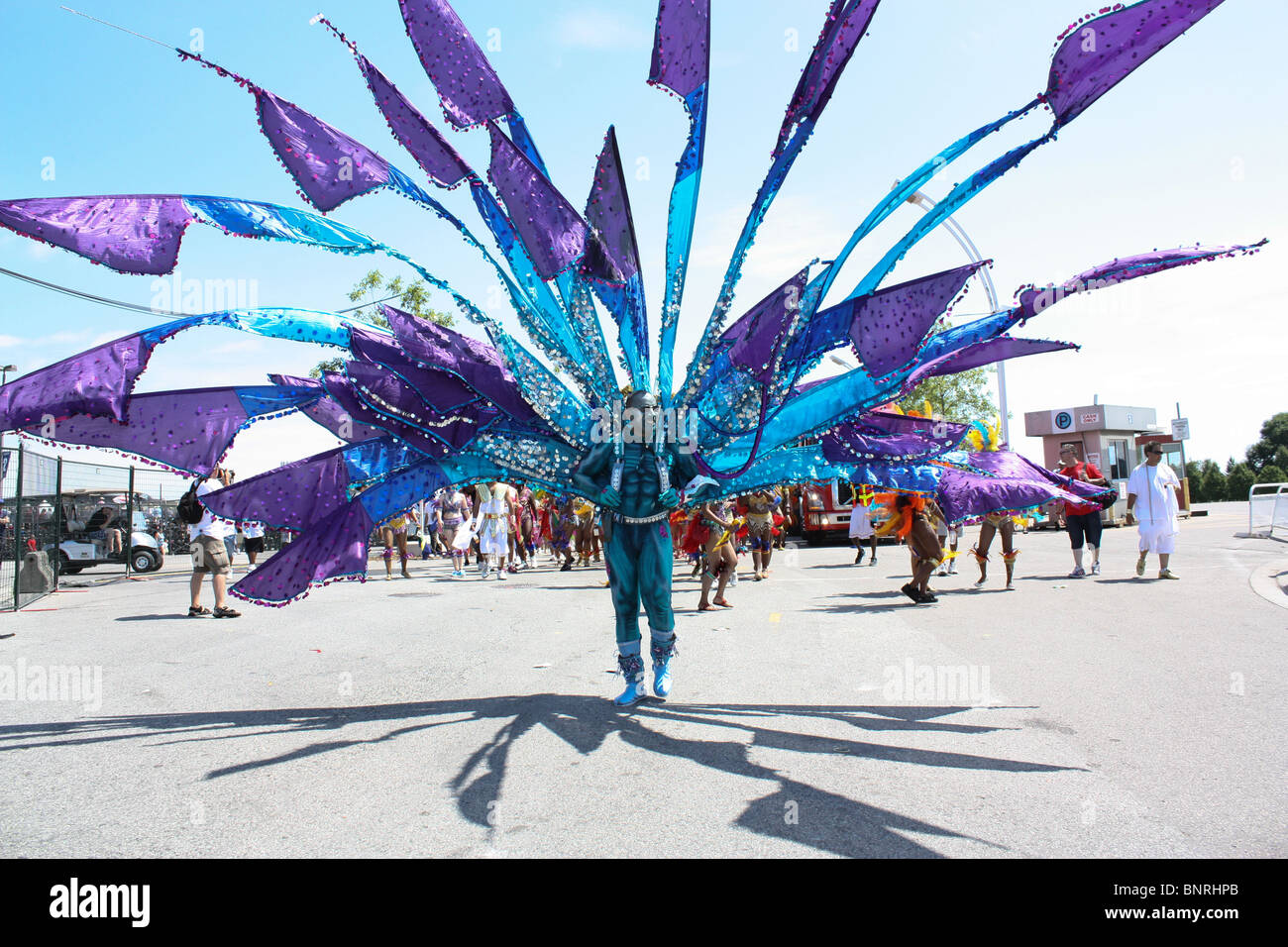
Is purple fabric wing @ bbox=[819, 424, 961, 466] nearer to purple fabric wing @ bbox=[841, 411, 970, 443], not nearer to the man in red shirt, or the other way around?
purple fabric wing @ bbox=[841, 411, 970, 443]

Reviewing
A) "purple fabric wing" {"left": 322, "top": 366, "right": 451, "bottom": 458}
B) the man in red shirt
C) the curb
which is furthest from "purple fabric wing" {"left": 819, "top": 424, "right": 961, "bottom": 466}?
the man in red shirt

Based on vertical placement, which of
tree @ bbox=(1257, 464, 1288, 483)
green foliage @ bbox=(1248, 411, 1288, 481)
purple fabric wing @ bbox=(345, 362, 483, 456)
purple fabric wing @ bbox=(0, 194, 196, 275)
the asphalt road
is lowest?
the asphalt road

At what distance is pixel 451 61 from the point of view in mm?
5121

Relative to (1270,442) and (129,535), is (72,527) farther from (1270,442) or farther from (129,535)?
(1270,442)

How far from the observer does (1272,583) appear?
1028cm

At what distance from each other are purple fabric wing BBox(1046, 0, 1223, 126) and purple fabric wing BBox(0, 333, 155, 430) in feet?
16.5

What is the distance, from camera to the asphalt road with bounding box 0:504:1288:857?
3.24m

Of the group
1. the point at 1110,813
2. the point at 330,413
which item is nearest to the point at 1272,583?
the point at 1110,813

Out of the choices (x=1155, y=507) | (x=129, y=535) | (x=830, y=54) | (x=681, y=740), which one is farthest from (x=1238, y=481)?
(x=681, y=740)

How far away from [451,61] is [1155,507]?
Answer: 36.6 ft

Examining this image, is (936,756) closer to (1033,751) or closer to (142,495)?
(1033,751)

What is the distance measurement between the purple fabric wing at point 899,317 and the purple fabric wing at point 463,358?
214 centimetres

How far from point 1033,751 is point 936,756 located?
49 cm

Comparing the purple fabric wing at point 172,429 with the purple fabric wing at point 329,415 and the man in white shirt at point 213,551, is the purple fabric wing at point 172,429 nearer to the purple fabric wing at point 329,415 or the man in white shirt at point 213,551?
the purple fabric wing at point 329,415
